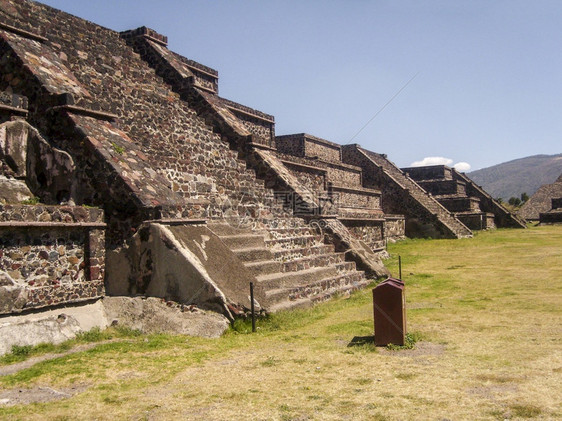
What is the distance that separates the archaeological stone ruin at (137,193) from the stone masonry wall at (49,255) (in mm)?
17

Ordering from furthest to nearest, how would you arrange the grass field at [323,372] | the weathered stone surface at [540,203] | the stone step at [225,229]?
the weathered stone surface at [540,203] < the stone step at [225,229] < the grass field at [323,372]

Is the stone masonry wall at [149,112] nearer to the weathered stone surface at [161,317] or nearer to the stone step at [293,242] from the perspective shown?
the stone step at [293,242]

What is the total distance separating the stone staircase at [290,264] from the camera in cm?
889

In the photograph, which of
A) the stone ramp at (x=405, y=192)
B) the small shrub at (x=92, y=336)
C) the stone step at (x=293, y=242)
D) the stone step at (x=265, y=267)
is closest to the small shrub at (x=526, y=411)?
the small shrub at (x=92, y=336)

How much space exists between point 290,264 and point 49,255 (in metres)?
4.64

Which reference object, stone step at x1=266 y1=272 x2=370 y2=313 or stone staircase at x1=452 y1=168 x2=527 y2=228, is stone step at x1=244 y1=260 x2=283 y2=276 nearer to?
stone step at x1=266 y1=272 x2=370 y2=313

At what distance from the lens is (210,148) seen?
12.7 m

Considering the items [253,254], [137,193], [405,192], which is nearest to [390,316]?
[253,254]

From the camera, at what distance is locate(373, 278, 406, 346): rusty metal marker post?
21.3 ft

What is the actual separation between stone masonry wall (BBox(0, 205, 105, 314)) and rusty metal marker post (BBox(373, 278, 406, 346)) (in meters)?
4.06

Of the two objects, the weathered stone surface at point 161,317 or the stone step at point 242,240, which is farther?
the stone step at point 242,240

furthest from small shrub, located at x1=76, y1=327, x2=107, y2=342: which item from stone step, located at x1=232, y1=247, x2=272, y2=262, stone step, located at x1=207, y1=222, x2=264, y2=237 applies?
stone step, located at x1=207, y1=222, x2=264, y2=237

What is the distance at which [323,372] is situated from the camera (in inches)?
216

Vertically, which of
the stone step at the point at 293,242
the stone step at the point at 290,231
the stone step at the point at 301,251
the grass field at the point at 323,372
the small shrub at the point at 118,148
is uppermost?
the small shrub at the point at 118,148
